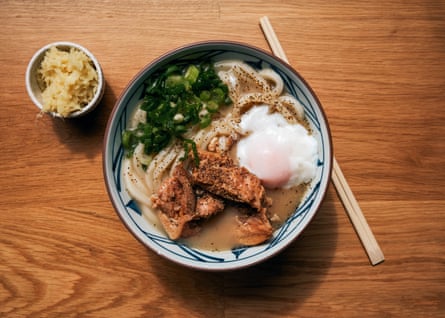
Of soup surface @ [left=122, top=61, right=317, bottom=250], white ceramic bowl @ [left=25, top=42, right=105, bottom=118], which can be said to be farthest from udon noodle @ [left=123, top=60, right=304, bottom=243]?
white ceramic bowl @ [left=25, top=42, right=105, bottom=118]

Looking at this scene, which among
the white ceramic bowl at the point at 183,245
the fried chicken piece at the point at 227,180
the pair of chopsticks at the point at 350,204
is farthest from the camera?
the pair of chopsticks at the point at 350,204

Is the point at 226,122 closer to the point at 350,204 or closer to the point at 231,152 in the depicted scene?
the point at 231,152

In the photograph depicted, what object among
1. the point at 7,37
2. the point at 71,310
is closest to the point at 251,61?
the point at 7,37

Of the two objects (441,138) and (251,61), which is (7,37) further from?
(441,138)

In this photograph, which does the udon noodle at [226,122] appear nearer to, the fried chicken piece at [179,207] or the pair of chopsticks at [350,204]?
the fried chicken piece at [179,207]

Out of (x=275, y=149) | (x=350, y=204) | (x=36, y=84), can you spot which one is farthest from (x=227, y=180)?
(x=36, y=84)

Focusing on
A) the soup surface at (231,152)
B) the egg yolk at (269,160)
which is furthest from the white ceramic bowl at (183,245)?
the egg yolk at (269,160)
